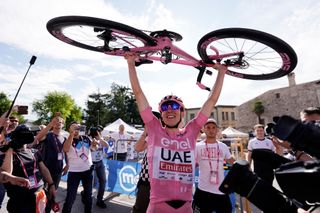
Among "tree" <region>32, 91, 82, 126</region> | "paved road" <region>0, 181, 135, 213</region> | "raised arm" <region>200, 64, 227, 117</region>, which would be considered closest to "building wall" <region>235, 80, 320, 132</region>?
"paved road" <region>0, 181, 135, 213</region>

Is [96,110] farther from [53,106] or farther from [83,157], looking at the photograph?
[83,157]

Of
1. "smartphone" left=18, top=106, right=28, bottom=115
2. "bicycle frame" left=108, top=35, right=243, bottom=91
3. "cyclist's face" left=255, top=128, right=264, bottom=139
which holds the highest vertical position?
"bicycle frame" left=108, top=35, right=243, bottom=91

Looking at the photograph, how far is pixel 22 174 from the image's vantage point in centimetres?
290

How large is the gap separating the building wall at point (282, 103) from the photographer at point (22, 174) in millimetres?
34454

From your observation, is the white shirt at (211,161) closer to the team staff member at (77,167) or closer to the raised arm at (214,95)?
the raised arm at (214,95)

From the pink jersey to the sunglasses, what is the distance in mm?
201

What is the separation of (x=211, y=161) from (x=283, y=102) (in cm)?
3649

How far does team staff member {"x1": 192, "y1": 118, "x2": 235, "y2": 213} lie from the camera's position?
11.1 ft

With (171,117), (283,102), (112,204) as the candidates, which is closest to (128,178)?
(112,204)

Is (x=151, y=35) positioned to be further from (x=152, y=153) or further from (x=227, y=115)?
(x=227, y=115)

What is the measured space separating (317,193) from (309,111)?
317cm

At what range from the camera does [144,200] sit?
350 centimetres

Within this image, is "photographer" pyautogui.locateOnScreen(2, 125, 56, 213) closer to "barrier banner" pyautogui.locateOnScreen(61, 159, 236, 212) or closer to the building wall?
"barrier banner" pyautogui.locateOnScreen(61, 159, 236, 212)

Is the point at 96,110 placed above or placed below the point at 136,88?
above
